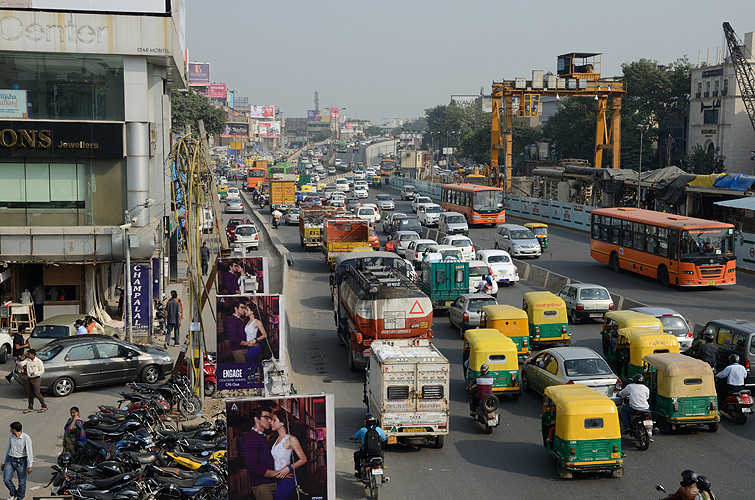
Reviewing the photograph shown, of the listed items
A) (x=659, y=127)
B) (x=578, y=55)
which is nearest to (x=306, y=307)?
(x=578, y=55)

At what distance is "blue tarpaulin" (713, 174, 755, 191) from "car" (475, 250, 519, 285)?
57.5ft

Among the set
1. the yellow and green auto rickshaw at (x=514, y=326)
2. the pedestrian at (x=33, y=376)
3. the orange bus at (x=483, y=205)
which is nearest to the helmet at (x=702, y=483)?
the yellow and green auto rickshaw at (x=514, y=326)

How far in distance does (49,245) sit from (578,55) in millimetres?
58963

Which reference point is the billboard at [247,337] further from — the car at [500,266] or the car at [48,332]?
the car at [500,266]

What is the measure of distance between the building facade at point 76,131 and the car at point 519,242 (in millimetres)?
20866

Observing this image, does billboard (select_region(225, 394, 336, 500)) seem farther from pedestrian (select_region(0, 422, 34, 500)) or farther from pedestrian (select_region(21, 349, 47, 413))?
pedestrian (select_region(21, 349, 47, 413))

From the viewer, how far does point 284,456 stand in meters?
11.3

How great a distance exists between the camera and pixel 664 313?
915 inches

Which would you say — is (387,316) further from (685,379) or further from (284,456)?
(284,456)

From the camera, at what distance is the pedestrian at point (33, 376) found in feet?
62.3

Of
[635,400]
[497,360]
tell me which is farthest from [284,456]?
[497,360]

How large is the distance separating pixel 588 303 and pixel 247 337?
13080 millimetres

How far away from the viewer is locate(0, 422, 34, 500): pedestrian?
13.7m

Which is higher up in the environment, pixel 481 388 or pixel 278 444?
pixel 278 444
